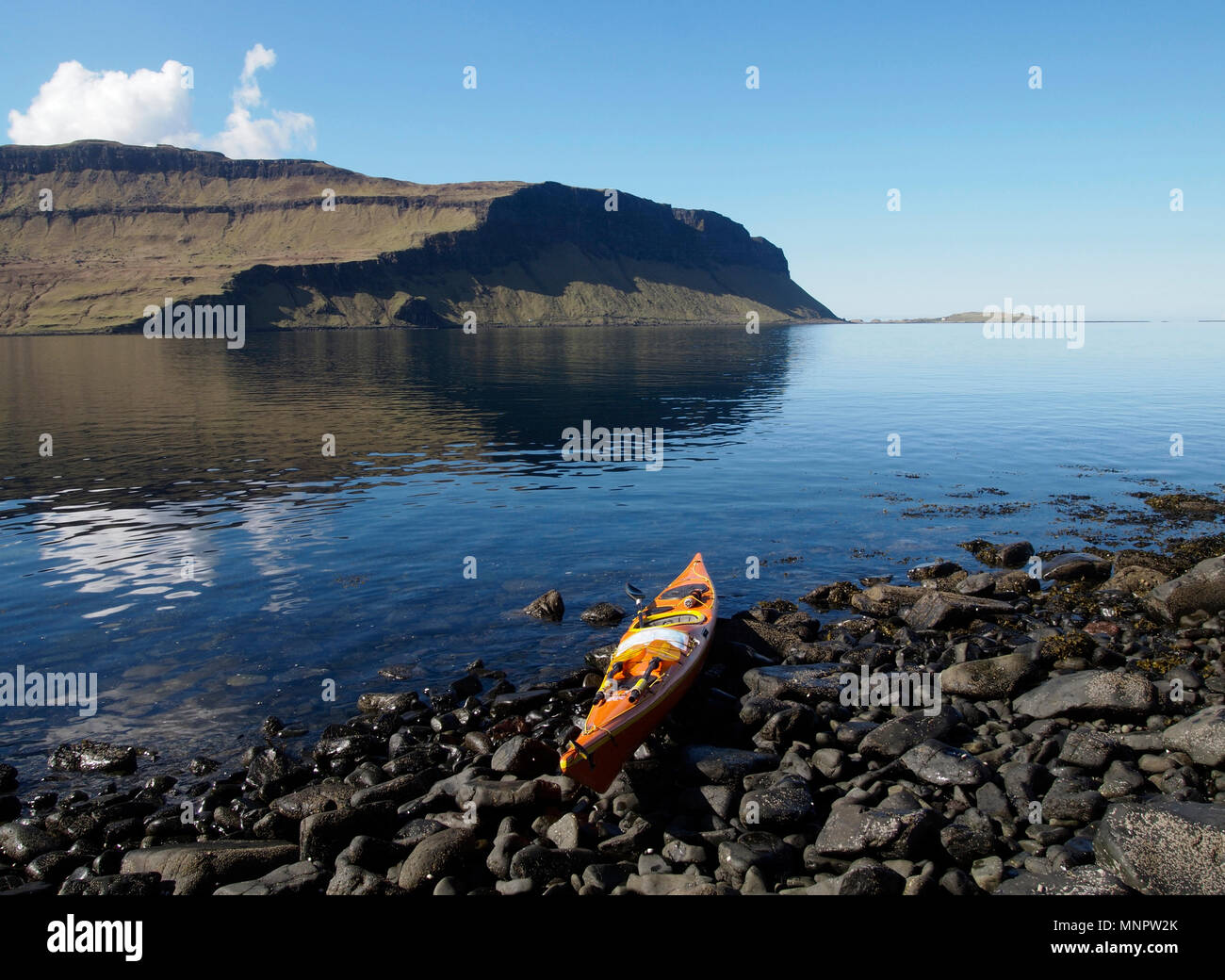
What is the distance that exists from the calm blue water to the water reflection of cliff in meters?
0.43

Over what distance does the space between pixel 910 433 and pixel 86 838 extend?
5136 centimetres

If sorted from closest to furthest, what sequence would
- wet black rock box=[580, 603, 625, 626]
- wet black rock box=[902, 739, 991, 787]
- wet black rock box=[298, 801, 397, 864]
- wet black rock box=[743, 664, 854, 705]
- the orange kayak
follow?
wet black rock box=[298, 801, 397, 864] → wet black rock box=[902, 739, 991, 787] → the orange kayak → wet black rock box=[743, 664, 854, 705] → wet black rock box=[580, 603, 625, 626]

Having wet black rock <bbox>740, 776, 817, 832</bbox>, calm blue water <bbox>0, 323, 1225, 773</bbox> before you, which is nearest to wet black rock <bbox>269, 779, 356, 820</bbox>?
calm blue water <bbox>0, 323, 1225, 773</bbox>

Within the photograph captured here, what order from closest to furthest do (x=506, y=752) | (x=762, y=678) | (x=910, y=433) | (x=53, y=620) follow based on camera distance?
(x=506, y=752) < (x=762, y=678) < (x=53, y=620) < (x=910, y=433)

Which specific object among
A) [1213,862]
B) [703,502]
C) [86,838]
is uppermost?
[703,502]

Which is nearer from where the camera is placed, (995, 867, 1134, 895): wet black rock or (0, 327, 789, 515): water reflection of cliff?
(995, 867, 1134, 895): wet black rock

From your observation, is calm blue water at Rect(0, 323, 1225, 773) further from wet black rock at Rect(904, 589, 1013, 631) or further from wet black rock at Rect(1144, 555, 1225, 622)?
wet black rock at Rect(1144, 555, 1225, 622)

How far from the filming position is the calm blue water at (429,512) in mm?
19250

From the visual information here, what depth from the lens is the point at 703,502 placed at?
34688mm

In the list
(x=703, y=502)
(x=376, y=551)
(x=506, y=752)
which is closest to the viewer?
(x=506, y=752)

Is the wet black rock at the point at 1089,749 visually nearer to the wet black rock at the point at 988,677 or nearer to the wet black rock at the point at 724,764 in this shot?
the wet black rock at the point at 988,677

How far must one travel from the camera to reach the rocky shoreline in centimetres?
1067
